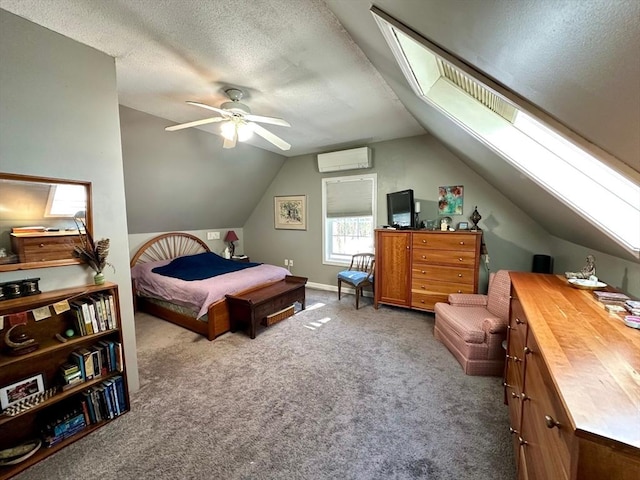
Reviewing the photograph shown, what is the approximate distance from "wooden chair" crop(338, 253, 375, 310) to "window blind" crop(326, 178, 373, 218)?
0.77 metres

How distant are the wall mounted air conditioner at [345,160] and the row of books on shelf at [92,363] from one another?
3.72m

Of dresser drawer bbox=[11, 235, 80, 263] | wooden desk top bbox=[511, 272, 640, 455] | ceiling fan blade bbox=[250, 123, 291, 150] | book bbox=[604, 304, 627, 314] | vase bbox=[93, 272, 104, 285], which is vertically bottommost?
wooden desk top bbox=[511, 272, 640, 455]

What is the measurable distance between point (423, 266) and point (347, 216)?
1713 mm

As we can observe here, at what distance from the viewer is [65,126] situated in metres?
1.73

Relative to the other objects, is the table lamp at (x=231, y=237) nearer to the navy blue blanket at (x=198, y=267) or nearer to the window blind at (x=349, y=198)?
the navy blue blanket at (x=198, y=267)

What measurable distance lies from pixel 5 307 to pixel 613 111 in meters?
2.77

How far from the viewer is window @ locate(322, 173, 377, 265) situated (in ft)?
14.6

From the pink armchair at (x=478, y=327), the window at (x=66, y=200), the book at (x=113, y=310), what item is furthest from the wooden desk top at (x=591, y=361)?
the window at (x=66, y=200)

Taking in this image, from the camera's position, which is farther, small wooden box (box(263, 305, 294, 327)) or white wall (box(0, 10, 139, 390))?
small wooden box (box(263, 305, 294, 327))

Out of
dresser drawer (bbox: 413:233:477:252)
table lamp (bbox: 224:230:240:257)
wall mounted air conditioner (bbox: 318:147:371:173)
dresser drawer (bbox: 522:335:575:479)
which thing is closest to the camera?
dresser drawer (bbox: 522:335:575:479)

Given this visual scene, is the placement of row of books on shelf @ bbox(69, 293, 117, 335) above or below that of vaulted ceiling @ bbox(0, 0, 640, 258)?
below

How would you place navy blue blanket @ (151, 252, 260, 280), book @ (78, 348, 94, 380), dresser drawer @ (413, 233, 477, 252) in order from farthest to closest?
navy blue blanket @ (151, 252, 260, 280), dresser drawer @ (413, 233, 477, 252), book @ (78, 348, 94, 380)

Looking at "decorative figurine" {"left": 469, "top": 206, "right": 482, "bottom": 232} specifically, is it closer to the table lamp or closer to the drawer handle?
the drawer handle

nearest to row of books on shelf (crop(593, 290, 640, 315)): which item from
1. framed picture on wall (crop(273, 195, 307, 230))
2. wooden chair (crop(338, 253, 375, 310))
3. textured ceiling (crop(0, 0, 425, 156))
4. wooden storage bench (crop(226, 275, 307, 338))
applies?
textured ceiling (crop(0, 0, 425, 156))
